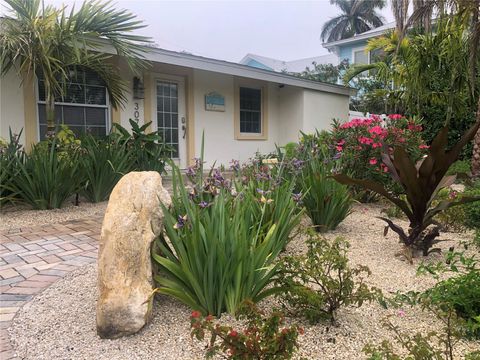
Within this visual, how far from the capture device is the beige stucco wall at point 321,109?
11180mm

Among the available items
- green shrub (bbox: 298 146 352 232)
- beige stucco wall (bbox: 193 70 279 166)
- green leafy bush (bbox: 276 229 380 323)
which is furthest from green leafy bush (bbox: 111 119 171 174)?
green leafy bush (bbox: 276 229 380 323)

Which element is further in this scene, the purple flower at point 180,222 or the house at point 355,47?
the house at point 355,47

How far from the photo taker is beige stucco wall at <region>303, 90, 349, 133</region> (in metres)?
11.2

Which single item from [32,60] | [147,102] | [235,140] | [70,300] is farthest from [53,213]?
[235,140]

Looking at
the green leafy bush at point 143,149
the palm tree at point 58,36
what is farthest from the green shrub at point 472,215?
the palm tree at point 58,36

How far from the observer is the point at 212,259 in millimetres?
2137

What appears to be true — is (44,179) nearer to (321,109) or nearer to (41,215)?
(41,215)

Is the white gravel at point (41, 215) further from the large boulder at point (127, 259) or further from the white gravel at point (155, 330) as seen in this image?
the large boulder at point (127, 259)

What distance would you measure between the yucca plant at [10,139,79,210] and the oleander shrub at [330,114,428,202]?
3.56 metres

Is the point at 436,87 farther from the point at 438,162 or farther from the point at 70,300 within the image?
the point at 70,300

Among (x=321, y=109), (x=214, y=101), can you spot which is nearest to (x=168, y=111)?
(x=214, y=101)

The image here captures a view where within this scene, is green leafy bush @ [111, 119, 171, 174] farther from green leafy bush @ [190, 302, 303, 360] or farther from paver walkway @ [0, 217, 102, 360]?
green leafy bush @ [190, 302, 303, 360]

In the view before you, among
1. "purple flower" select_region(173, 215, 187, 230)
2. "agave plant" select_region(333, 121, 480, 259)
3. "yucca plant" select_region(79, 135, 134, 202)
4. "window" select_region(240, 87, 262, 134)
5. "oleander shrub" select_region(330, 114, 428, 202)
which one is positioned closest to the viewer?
"purple flower" select_region(173, 215, 187, 230)

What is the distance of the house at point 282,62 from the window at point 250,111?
13.9m
